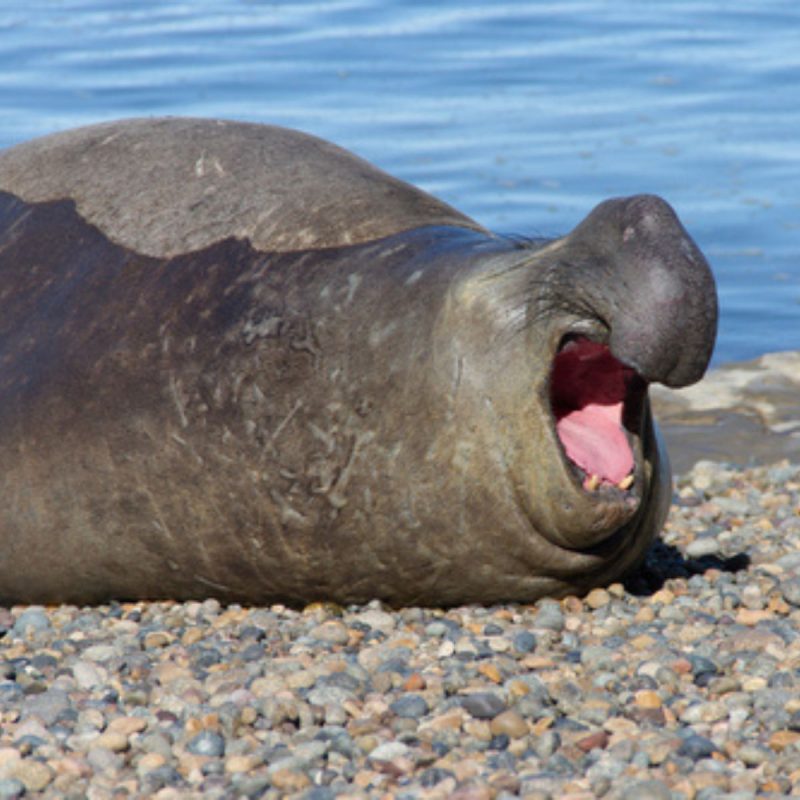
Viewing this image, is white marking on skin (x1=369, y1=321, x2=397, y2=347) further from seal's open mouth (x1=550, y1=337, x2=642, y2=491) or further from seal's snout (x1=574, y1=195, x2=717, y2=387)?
seal's snout (x1=574, y1=195, x2=717, y2=387)

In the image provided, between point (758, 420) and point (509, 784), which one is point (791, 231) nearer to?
point (758, 420)

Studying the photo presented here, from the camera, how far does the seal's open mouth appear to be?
14.7 feet

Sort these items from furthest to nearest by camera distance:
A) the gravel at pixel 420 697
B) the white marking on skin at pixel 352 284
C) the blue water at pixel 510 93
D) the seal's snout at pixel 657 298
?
the blue water at pixel 510 93
the white marking on skin at pixel 352 284
the seal's snout at pixel 657 298
the gravel at pixel 420 697

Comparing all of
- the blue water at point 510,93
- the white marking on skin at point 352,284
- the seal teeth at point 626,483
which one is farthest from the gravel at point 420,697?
the blue water at point 510,93

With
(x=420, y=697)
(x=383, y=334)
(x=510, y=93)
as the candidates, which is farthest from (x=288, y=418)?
(x=510, y=93)

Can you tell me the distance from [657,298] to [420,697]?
1.01 metres

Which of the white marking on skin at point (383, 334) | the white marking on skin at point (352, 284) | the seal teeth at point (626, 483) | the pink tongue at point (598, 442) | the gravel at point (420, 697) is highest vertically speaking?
the white marking on skin at point (352, 284)

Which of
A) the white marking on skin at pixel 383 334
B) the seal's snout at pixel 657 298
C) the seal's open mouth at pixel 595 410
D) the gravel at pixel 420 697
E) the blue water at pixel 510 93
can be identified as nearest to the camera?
the gravel at pixel 420 697

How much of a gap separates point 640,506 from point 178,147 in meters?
1.73

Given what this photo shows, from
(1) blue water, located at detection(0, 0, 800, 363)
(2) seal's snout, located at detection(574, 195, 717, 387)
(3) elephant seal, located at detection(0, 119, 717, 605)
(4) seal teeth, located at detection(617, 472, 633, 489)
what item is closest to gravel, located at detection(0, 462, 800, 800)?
(3) elephant seal, located at detection(0, 119, 717, 605)

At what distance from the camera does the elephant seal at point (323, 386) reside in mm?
4363

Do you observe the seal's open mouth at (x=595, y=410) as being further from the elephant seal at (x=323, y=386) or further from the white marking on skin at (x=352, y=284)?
the white marking on skin at (x=352, y=284)

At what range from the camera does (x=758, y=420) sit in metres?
7.77

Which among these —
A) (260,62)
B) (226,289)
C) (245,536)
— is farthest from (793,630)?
(260,62)
